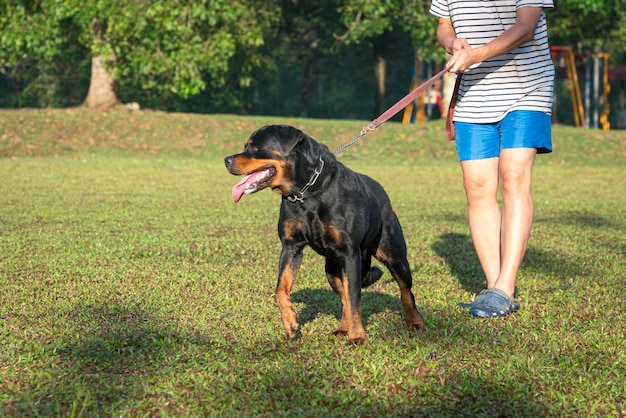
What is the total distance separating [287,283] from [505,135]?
1.80 m

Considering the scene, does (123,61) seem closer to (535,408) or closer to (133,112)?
(133,112)

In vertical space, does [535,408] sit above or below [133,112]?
above

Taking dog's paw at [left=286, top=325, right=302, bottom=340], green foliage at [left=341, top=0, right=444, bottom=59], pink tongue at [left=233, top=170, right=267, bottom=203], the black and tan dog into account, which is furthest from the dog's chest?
green foliage at [left=341, top=0, right=444, bottom=59]

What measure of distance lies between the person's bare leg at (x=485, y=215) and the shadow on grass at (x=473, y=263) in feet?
1.40

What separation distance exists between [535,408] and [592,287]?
2.94 metres

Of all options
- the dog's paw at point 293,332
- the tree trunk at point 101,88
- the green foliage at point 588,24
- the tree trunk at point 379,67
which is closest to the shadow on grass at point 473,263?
the dog's paw at point 293,332

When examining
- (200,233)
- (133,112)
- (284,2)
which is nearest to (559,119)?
(284,2)

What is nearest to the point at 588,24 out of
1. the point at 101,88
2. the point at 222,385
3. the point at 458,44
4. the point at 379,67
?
the point at 379,67

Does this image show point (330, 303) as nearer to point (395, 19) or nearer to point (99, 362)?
point (99, 362)

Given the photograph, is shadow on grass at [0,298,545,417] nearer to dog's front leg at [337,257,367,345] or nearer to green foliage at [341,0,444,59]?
dog's front leg at [337,257,367,345]

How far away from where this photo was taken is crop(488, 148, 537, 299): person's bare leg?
557cm

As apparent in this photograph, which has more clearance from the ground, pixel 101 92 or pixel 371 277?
pixel 371 277

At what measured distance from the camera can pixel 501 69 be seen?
18.5 ft

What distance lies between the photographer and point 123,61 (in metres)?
26.2
